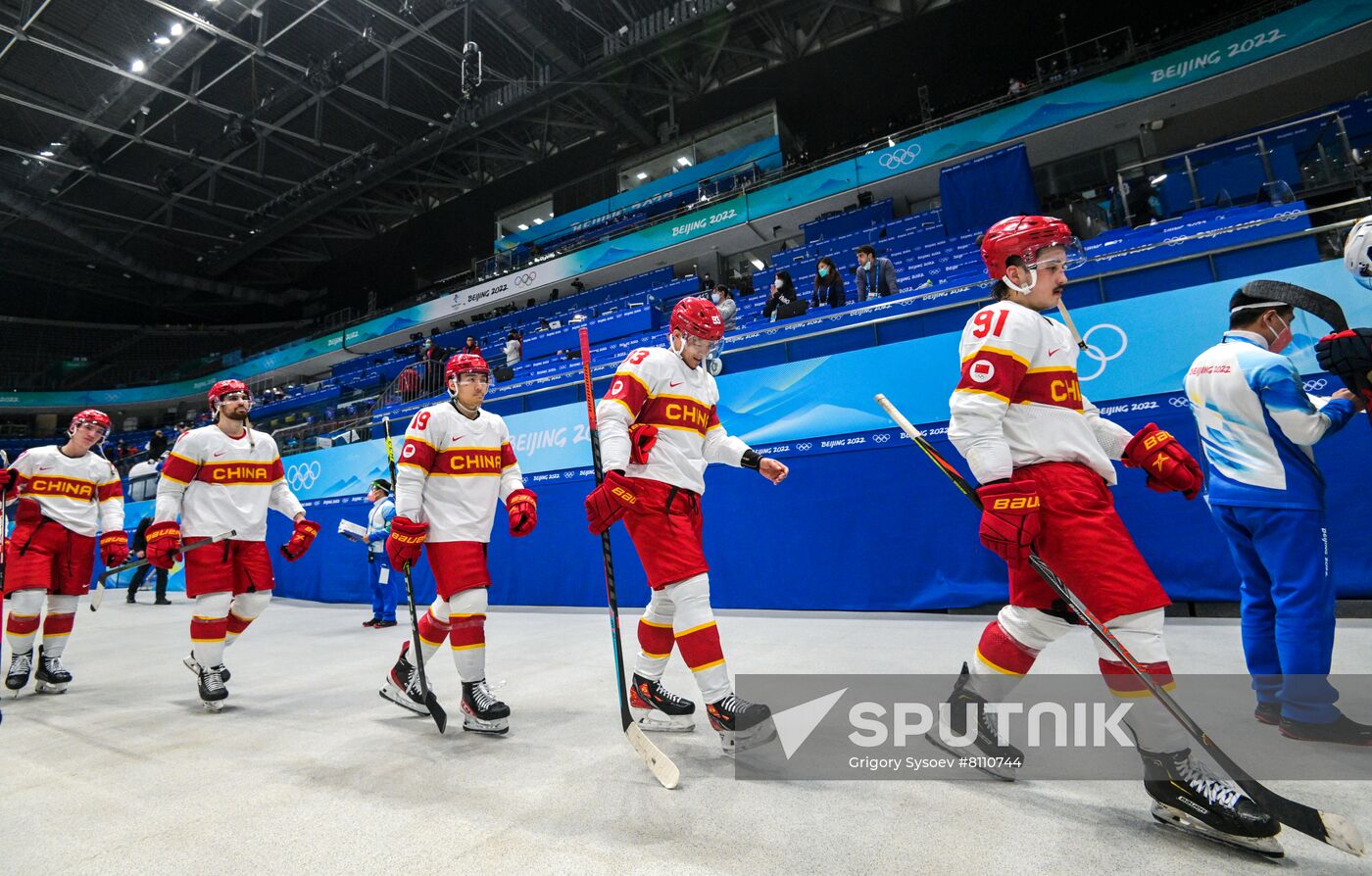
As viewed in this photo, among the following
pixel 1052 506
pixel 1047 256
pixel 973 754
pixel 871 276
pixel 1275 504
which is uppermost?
pixel 871 276

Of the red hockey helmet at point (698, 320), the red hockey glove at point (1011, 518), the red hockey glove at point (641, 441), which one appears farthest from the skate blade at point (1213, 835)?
the red hockey helmet at point (698, 320)

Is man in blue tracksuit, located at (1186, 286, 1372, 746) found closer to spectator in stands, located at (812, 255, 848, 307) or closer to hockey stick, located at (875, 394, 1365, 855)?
hockey stick, located at (875, 394, 1365, 855)

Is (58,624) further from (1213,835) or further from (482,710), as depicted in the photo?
(1213,835)

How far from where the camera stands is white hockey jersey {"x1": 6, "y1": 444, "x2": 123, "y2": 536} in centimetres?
451

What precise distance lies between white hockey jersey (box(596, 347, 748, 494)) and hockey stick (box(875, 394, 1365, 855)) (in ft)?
4.28

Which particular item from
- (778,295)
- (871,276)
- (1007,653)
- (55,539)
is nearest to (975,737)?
(1007,653)

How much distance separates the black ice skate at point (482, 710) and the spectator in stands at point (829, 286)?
6.64 meters

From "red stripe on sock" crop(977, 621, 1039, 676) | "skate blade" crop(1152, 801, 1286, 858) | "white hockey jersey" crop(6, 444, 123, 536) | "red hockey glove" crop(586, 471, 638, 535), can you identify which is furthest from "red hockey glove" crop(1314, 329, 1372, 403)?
"white hockey jersey" crop(6, 444, 123, 536)

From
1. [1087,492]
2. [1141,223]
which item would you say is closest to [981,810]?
[1087,492]

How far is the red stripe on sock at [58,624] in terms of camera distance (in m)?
4.31

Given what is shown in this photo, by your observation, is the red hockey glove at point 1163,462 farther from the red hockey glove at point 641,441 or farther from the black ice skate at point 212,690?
the black ice skate at point 212,690

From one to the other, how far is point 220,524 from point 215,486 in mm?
255

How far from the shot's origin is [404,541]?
300 cm

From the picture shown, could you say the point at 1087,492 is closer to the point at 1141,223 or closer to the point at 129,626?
the point at 1141,223
